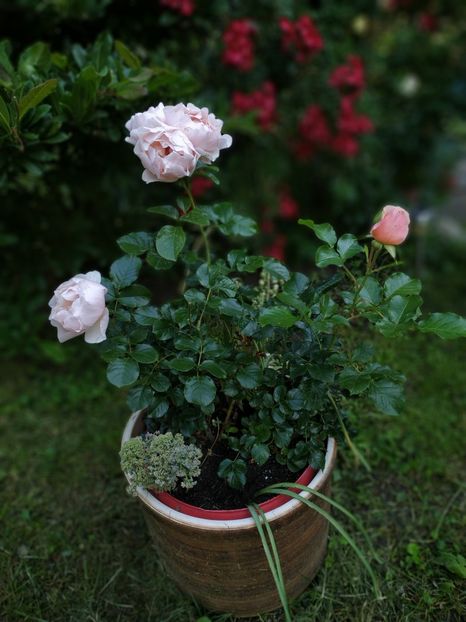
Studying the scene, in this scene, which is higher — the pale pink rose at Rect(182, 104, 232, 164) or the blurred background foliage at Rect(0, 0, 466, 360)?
the pale pink rose at Rect(182, 104, 232, 164)

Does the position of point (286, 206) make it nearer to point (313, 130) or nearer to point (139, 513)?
point (313, 130)

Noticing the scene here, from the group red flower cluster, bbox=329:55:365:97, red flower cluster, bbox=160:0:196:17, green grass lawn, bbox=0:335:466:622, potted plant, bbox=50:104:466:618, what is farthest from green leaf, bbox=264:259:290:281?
red flower cluster, bbox=329:55:365:97

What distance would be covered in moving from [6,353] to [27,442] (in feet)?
1.58

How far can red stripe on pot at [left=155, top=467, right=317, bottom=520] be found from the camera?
45.6 inches

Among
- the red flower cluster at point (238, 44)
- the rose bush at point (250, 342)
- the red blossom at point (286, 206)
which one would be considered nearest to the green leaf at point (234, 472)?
the rose bush at point (250, 342)

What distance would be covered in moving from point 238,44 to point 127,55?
2.68 feet

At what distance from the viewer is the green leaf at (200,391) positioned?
1.08m

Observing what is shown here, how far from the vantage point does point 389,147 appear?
10.6 ft

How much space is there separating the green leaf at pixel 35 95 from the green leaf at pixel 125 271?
0.42m

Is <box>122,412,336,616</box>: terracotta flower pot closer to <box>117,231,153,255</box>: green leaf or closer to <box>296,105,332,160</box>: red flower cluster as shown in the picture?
<box>117,231,153,255</box>: green leaf

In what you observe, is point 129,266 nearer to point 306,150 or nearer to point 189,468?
point 189,468

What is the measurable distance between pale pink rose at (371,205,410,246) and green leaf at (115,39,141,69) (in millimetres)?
887

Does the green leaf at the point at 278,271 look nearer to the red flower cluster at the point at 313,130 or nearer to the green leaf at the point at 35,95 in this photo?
the green leaf at the point at 35,95

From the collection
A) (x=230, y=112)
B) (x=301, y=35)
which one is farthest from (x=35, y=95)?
(x=301, y=35)
